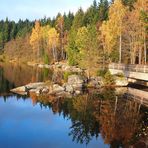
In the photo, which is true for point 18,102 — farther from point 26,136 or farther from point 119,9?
point 119,9

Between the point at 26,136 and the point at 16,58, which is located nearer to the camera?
the point at 26,136

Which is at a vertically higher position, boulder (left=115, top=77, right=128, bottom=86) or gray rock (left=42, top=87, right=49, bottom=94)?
boulder (left=115, top=77, right=128, bottom=86)

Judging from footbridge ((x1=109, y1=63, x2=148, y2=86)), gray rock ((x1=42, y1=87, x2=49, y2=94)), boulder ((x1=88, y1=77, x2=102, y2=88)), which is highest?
footbridge ((x1=109, y1=63, x2=148, y2=86))

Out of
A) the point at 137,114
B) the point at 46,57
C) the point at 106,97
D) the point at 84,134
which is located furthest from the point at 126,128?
the point at 46,57

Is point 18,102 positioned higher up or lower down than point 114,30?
lower down

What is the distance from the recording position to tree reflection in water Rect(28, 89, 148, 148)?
70.2 ft

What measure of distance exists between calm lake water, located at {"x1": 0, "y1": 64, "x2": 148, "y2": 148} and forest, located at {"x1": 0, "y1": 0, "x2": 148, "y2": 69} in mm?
13456

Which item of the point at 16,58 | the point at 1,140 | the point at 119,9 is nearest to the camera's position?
the point at 1,140

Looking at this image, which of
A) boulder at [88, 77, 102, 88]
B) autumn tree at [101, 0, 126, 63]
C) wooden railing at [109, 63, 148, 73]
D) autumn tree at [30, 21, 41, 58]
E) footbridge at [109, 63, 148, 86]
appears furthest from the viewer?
autumn tree at [30, 21, 41, 58]

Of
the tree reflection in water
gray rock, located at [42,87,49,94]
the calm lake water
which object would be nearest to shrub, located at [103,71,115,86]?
the tree reflection in water

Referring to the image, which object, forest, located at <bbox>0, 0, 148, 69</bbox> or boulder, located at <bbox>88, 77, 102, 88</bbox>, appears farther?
forest, located at <bbox>0, 0, 148, 69</bbox>

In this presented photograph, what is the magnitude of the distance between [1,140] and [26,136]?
173 cm

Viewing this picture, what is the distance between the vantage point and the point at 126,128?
76.5 feet

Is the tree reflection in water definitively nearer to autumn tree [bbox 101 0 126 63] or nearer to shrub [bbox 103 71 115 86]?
shrub [bbox 103 71 115 86]
